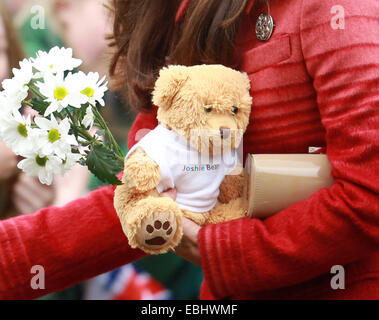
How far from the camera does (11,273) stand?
1121mm

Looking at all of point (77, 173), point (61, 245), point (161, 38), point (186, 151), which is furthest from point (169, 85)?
point (77, 173)

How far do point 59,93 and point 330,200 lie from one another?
0.49 meters

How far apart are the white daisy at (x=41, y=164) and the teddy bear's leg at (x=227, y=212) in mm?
313

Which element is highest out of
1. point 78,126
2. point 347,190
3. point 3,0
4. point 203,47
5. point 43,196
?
point 3,0

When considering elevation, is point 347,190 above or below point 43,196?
above

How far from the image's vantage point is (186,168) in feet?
3.13

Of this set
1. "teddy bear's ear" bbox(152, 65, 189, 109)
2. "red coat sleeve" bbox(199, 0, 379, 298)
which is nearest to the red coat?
"red coat sleeve" bbox(199, 0, 379, 298)

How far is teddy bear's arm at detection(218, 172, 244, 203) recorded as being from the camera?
1.01 meters

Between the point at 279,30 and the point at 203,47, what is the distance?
0.19 metres

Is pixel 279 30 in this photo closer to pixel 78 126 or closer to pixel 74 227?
pixel 78 126

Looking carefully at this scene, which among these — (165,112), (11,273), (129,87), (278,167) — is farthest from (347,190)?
(11,273)

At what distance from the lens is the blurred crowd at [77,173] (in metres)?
2.01

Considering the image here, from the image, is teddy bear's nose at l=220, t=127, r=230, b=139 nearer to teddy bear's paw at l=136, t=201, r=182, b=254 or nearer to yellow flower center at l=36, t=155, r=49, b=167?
teddy bear's paw at l=136, t=201, r=182, b=254

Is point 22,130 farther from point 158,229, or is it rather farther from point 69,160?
point 158,229
